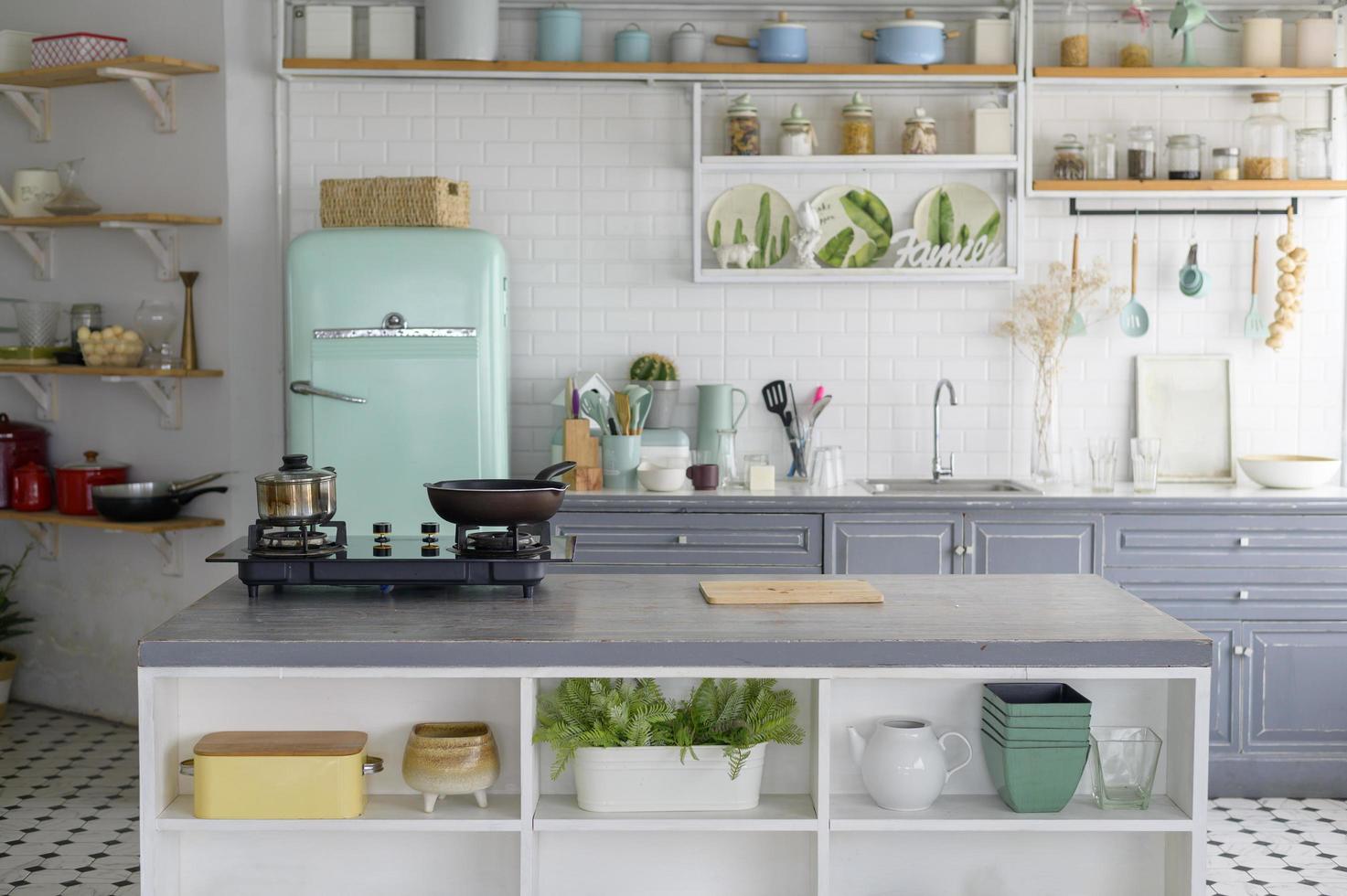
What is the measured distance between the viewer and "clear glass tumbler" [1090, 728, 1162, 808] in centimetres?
288

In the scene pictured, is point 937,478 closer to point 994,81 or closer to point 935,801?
point 994,81

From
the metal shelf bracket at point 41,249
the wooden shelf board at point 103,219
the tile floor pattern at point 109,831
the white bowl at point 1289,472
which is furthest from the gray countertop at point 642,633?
the metal shelf bracket at point 41,249

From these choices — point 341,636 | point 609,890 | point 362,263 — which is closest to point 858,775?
point 609,890

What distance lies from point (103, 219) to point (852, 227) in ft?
9.84

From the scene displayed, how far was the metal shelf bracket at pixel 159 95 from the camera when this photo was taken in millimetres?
5441

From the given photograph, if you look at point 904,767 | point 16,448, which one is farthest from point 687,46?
point 904,767

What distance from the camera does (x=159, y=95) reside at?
5.56 m

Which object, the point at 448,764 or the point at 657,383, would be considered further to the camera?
the point at 657,383

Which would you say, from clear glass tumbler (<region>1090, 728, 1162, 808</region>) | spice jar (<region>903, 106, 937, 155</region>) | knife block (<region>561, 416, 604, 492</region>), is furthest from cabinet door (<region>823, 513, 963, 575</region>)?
clear glass tumbler (<region>1090, 728, 1162, 808</region>)

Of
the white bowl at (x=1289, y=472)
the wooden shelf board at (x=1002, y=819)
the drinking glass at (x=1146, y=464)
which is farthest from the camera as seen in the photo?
the drinking glass at (x=1146, y=464)

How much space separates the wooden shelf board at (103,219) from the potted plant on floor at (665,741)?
3287 mm

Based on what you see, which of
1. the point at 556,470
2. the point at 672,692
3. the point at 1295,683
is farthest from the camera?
the point at 1295,683

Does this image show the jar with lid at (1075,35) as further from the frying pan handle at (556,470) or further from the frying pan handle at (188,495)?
the frying pan handle at (188,495)

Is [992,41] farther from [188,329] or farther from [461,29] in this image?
[188,329]
